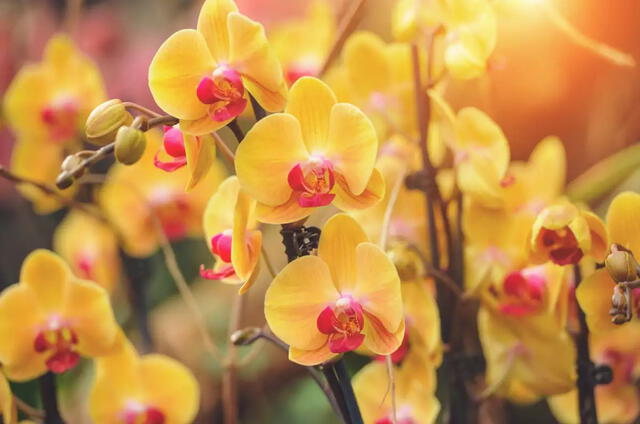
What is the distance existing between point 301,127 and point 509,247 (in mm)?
183

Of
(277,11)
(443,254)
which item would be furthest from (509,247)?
(277,11)

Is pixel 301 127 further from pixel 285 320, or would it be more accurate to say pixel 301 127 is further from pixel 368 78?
pixel 368 78

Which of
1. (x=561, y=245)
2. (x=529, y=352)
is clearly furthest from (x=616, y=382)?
(x=561, y=245)

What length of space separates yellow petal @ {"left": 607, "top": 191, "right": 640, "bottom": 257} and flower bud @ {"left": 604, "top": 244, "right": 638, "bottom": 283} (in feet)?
0.12

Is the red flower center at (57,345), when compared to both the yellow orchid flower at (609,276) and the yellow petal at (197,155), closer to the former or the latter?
the yellow petal at (197,155)

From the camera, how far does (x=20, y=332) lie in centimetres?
56

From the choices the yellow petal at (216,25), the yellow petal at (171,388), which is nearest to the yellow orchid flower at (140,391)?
the yellow petal at (171,388)

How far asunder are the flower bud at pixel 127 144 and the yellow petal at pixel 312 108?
71 millimetres

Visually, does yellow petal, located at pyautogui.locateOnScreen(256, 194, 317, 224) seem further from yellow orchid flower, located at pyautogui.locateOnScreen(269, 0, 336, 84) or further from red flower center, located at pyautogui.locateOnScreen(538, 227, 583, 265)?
yellow orchid flower, located at pyautogui.locateOnScreen(269, 0, 336, 84)

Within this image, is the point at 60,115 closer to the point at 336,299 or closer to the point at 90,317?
the point at 90,317

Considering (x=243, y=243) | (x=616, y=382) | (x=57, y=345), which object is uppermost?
(x=243, y=243)

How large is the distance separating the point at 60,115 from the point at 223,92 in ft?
1.13

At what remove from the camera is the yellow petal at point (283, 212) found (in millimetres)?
438

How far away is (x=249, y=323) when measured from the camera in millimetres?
922
